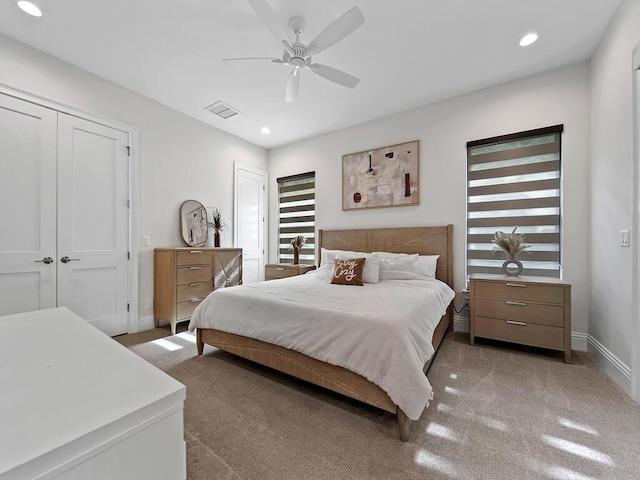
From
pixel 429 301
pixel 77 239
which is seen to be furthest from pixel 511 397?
pixel 77 239

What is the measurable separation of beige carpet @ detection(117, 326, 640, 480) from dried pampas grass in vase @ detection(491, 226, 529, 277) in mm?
933

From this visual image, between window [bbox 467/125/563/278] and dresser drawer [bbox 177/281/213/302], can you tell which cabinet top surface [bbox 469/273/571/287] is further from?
dresser drawer [bbox 177/281/213/302]

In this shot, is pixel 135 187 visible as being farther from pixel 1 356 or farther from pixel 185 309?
pixel 1 356

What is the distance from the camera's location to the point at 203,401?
180 centimetres

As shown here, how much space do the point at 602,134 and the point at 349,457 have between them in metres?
3.23

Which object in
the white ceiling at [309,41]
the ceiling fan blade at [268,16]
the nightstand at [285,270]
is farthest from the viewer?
the nightstand at [285,270]

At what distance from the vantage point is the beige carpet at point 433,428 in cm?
128

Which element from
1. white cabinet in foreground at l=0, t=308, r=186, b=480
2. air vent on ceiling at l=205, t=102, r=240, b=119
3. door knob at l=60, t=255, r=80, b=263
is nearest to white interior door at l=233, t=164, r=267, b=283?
air vent on ceiling at l=205, t=102, r=240, b=119

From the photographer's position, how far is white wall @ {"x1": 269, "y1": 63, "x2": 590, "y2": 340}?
8.82 feet

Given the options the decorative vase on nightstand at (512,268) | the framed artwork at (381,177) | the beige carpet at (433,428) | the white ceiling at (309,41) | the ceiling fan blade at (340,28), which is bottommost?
the beige carpet at (433,428)

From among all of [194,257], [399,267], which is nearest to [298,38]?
[399,267]

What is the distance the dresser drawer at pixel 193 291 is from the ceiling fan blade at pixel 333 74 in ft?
8.76

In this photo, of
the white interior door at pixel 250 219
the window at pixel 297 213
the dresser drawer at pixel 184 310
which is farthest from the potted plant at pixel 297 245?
the dresser drawer at pixel 184 310

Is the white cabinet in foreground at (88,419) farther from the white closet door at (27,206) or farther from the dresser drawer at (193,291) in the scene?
the dresser drawer at (193,291)
